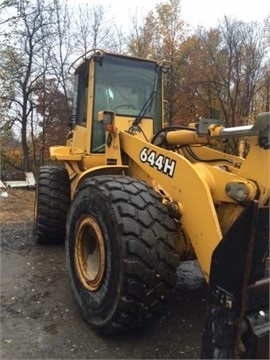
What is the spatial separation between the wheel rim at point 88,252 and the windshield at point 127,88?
4.72 feet

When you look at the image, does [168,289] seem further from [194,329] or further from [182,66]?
[182,66]

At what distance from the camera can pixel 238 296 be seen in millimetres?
2305

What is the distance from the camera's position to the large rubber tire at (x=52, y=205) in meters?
5.90

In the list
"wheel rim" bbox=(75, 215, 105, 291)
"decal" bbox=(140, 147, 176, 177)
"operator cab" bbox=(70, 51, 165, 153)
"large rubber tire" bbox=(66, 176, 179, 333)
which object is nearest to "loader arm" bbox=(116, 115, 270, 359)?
"large rubber tire" bbox=(66, 176, 179, 333)

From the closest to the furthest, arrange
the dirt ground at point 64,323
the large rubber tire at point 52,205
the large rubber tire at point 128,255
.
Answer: the large rubber tire at point 128,255
the dirt ground at point 64,323
the large rubber tire at point 52,205

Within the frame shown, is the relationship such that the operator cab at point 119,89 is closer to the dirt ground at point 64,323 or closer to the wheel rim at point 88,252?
the wheel rim at point 88,252

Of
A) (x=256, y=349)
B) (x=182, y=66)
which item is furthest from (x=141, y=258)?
(x=182, y=66)

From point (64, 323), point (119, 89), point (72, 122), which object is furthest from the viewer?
point (72, 122)

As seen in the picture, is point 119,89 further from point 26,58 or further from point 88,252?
point 26,58

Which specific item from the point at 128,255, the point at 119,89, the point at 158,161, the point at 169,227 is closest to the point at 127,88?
the point at 119,89

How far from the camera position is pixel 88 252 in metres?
3.74

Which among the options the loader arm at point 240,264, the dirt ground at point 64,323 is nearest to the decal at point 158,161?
the loader arm at point 240,264

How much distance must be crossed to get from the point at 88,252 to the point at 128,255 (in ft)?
2.91

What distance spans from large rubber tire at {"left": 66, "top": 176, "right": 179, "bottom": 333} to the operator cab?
1.52 metres
